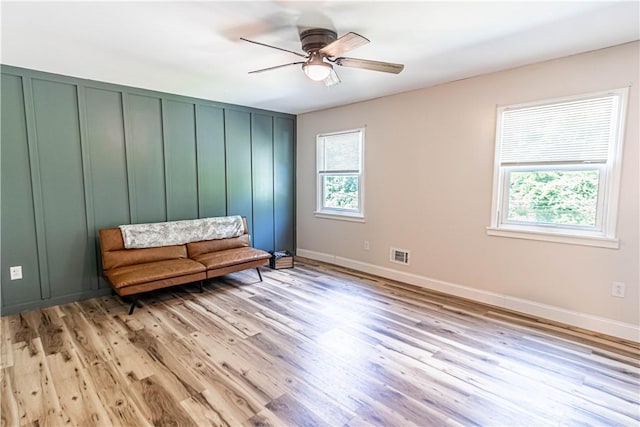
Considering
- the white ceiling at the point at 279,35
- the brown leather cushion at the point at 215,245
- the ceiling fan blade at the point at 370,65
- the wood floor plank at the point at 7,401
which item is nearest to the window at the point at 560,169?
the white ceiling at the point at 279,35

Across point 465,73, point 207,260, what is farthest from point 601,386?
point 207,260

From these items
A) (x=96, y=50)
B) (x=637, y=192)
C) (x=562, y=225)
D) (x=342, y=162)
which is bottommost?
(x=562, y=225)

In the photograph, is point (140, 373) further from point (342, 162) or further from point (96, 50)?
point (342, 162)

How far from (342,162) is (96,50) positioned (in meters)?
3.09

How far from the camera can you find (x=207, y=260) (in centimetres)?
377

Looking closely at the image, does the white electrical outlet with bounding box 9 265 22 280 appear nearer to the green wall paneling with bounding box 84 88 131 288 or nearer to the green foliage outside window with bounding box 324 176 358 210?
the green wall paneling with bounding box 84 88 131 288

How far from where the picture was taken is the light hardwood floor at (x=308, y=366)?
1875 mm

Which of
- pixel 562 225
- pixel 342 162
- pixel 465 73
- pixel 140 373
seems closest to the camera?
pixel 140 373

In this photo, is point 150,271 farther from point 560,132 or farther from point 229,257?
point 560,132

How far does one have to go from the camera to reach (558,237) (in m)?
A: 2.95

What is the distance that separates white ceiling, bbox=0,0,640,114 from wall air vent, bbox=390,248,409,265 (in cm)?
202

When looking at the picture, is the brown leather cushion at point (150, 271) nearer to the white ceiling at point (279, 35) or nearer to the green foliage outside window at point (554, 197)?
the white ceiling at point (279, 35)

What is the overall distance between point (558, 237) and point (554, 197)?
0.37 m

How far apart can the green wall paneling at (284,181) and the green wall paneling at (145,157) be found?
1722mm
